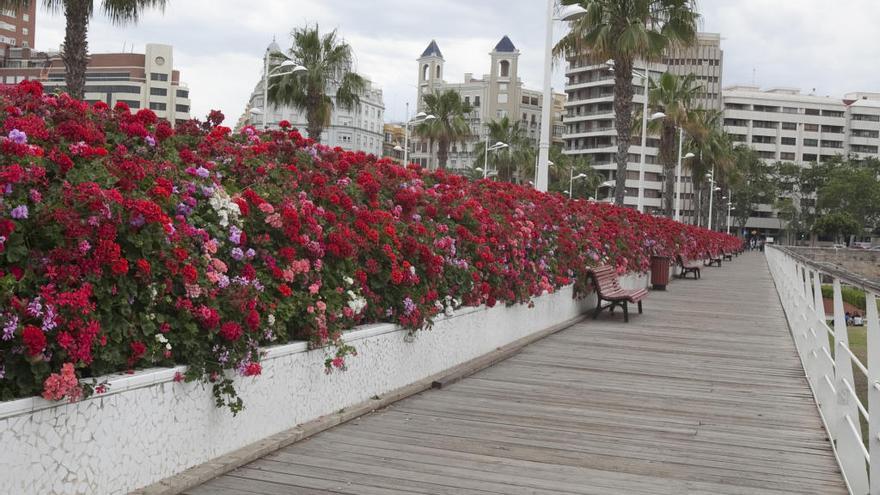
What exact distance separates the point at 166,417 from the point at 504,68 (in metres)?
151

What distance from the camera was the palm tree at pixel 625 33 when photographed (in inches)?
1007

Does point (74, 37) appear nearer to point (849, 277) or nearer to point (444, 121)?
point (849, 277)

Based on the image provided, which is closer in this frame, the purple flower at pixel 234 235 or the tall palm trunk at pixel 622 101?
the purple flower at pixel 234 235

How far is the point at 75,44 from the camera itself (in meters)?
18.3

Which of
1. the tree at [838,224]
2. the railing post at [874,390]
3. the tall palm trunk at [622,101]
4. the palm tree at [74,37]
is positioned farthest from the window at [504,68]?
the railing post at [874,390]

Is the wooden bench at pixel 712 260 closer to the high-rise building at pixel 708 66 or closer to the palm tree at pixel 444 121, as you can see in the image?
the palm tree at pixel 444 121

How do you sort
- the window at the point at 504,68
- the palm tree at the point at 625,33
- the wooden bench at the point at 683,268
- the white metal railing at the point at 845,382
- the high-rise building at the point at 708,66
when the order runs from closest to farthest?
the white metal railing at the point at 845,382 → the palm tree at the point at 625,33 → the wooden bench at the point at 683,268 → the high-rise building at the point at 708,66 → the window at the point at 504,68

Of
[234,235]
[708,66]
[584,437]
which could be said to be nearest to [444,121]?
[584,437]

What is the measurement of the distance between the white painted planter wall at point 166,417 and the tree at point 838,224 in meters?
118

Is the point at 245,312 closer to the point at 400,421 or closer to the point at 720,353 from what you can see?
the point at 400,421

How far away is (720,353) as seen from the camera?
37.8ft

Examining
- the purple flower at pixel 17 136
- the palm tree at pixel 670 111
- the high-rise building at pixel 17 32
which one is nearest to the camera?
the purple flower at pixel 17 136

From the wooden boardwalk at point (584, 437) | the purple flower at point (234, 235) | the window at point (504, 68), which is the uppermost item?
the window at point (504, 68)

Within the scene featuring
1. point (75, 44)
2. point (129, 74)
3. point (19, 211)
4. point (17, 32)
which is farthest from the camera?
Answer: point (17, 32)
